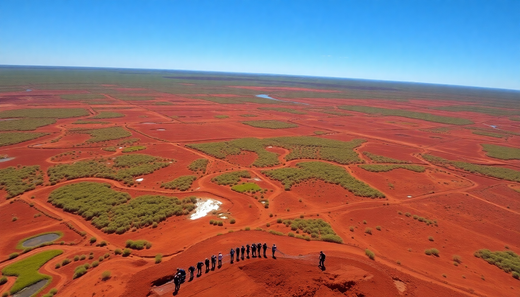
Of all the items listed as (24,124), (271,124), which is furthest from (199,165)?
(24,124)

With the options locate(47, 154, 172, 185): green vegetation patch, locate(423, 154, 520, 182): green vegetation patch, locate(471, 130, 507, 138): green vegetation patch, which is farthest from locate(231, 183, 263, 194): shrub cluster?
locate(471, 130, 507, 138): green vegetation patch

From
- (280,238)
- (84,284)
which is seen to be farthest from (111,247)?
(280,238)

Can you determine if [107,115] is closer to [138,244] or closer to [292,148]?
[292,148]

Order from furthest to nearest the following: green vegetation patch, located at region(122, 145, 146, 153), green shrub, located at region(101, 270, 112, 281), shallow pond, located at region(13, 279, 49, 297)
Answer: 1. green vegetation patch, located at region(122, 145, 146, 153)
2. green shrub, located at region(101, 270, 112, 281)
3. shallow pond, located at region(13, 279, 49, 297)

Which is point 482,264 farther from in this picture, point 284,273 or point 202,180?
point 202,180

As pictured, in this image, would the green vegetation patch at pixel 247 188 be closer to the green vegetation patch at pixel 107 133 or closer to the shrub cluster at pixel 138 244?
the shrub cluster at pixel 138 244

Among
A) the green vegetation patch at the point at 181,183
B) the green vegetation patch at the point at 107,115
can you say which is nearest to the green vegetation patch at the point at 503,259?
the green vegetation patch at the point at 181,183

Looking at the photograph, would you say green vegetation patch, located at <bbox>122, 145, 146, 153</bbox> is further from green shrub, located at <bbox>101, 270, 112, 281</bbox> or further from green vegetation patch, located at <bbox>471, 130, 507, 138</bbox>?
green vegetation patch, located at <bbox>471, 130, 507, 138</bbox>
